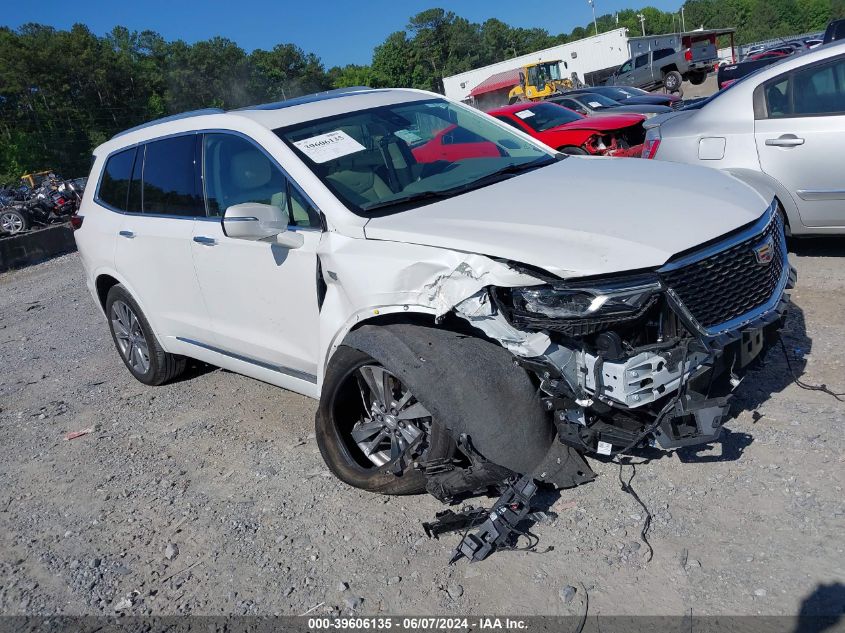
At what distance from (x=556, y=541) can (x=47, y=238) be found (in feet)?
50.4

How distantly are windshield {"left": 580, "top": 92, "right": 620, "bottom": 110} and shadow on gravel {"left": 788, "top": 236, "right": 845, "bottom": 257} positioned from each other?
10079mm

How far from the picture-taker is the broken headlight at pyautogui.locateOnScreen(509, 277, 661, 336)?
9.87ft

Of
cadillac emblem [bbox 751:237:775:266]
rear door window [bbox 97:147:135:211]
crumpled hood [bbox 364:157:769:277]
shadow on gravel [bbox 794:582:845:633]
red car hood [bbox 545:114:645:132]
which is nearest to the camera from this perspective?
shadow on gravel [bbox 794:582:845:633]

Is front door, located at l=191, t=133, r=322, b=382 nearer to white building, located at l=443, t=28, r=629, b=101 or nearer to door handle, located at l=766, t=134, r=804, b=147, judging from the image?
door handle, located at l=766, t=134, r=804, b=147

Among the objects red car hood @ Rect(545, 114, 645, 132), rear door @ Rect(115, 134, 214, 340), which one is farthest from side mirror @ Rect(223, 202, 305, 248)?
red car hood @ Rect(545, 114, 645, 132)

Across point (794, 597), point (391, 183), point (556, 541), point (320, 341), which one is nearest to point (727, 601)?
point (794, 597)

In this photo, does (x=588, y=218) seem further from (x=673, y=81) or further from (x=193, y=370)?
(x=673, y=81)

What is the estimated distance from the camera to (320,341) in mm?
3885

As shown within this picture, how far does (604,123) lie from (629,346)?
29.2 feet

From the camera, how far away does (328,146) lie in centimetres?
418

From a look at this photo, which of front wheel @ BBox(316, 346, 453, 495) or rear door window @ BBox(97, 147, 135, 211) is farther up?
rear door window @ BBox(97, 147, 135, 211)

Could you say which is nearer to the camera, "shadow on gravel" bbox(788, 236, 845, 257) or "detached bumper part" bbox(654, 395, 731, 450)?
"detached bumper part" bbox(654, 395, 731, 450)

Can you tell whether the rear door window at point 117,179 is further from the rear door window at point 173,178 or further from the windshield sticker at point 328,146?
the windshield sticker at point 328,146

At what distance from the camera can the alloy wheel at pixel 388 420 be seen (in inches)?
141
